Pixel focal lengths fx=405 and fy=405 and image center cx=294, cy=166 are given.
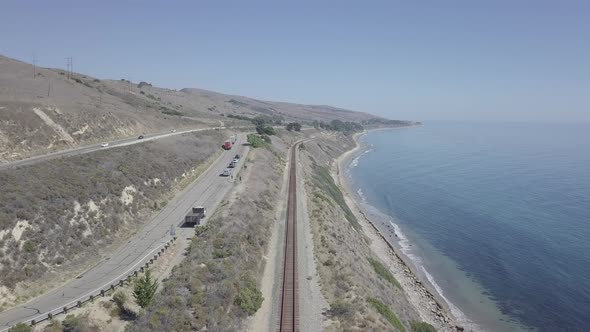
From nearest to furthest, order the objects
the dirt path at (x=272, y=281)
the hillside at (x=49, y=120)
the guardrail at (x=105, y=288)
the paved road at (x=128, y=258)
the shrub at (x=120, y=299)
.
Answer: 1. the guardrail at (x=105, y=288)
2. the paved road at (x=128, y=258)
3. the shrub at (x=120, y=299)
4. the dirt path at (x=272, y=281)
5. the hillside at (x=49, y=120)

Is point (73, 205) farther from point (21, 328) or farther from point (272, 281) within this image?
point (272, 281)

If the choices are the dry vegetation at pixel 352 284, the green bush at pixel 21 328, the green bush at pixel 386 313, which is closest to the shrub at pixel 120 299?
the green bush at pixel 21 328

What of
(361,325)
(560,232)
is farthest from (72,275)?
(560,232)

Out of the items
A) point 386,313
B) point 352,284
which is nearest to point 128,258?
point 352,284

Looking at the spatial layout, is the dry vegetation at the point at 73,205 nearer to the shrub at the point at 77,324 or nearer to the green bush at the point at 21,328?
the green bush at the point at 21,328

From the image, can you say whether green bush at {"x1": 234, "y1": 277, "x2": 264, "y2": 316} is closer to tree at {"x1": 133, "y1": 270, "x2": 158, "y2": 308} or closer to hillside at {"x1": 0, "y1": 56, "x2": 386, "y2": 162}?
tree at {"x1": 133, "y1": 270, "x2": 158, "y2": 308}

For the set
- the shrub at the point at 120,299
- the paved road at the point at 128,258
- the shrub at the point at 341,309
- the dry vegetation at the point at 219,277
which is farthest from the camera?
the shrub at the point at 341,309

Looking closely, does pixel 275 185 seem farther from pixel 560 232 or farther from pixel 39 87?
pixel 39 87
